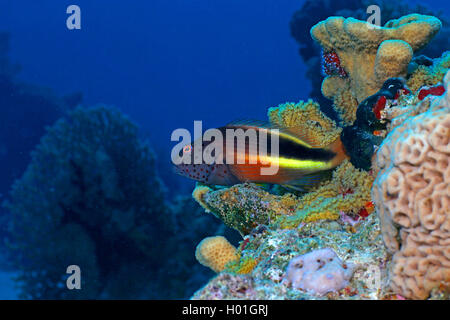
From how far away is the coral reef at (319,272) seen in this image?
2.09 metres

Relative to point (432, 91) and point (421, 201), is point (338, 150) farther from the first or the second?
point (421, 201)

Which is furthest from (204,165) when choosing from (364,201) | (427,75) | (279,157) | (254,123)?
(427,75)

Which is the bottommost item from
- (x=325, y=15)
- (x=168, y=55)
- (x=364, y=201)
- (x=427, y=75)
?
(x=364, y=201)

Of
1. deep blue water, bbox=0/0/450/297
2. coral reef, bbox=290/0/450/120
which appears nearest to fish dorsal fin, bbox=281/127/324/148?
coral reef, bbox=290/0/450/120

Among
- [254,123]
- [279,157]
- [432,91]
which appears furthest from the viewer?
[254,123]

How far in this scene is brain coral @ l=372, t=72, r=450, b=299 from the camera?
73.7 inches

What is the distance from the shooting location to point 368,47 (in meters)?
3.63

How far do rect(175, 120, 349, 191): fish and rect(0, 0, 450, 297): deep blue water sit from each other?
63.9m

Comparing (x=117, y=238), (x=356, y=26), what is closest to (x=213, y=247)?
(x=356, y=26)

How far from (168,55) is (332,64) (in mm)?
Answer: 121216

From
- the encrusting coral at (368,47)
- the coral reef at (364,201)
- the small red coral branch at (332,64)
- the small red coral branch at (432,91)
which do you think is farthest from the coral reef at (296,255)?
the small red coral branch at (332,64)

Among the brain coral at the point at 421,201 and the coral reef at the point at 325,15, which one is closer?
the brain coral at the point at 421,201

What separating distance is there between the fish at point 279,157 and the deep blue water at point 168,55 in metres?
63.9

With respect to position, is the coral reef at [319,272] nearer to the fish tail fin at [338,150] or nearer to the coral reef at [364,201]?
the coral reef at [364,201]
